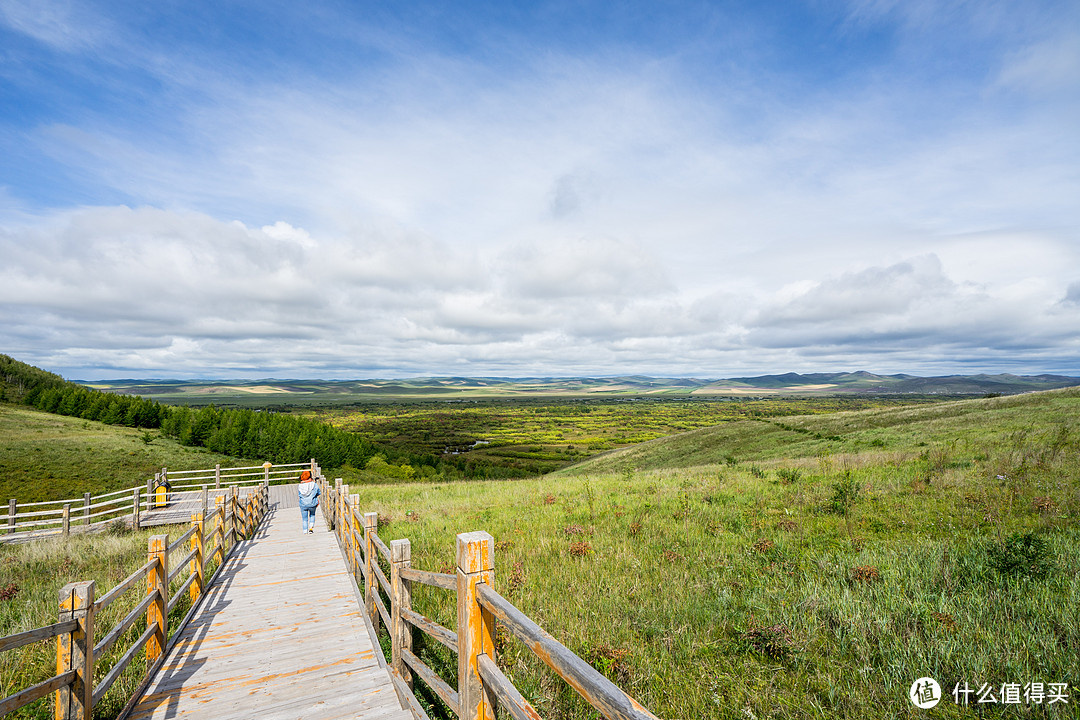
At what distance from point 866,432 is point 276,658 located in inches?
1308

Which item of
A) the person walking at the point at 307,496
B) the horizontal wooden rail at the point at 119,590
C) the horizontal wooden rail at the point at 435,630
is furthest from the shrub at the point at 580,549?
the person walking at the point at 307,496

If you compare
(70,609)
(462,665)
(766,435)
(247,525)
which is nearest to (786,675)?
(462,665)

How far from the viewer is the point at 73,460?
42188 millimetres

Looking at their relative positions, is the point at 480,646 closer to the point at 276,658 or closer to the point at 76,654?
the point at 76,654

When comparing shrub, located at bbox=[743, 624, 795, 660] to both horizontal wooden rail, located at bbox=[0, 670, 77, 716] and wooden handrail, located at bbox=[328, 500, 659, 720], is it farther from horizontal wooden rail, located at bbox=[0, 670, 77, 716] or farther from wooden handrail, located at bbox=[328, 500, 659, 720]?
horizontal wooden rail, located at bbox=[0, 670, 77, 716]

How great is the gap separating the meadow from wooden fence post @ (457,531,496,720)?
4.68 feet

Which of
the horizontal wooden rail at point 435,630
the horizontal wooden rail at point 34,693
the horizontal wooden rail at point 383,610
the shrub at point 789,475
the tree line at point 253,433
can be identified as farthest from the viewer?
the tree line at point 253,433

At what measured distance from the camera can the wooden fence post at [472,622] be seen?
351cm

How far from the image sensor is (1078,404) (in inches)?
904

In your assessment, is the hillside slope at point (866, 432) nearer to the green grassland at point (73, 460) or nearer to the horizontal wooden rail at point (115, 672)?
the horizontal wooden rail at point (115, 672)

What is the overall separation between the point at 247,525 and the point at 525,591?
12.8m

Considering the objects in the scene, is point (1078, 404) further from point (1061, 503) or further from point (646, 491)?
point (646, 491)

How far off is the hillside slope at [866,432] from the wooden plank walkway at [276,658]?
19.0 metres

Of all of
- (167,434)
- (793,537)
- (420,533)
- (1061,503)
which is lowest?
(167,434)
